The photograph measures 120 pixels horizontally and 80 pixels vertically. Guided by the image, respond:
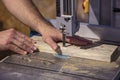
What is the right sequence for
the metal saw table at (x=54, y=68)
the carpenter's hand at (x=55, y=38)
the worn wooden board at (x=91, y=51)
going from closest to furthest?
the metal saw table at (x=54, y=68), the worn wooden board at (x=91, y=51), the carpenter's hand at (x=55, y=38)

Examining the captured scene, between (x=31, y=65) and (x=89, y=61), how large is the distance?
0.73 ft

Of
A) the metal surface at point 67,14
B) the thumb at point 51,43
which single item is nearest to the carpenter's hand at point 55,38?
the thumb at point 51,43

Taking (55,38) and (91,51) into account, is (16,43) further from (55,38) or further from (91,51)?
(91,51)

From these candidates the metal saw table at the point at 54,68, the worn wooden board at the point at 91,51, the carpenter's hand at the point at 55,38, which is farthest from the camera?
the carpenter's hand at the point at 55,38

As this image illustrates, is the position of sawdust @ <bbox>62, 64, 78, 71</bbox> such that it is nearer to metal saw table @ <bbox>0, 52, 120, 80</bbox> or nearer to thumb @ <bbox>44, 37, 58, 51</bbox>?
metal saw table @ <bbox>0, 52, 120, 80</bbox>

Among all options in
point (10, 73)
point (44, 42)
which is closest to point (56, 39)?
point (44, 42)

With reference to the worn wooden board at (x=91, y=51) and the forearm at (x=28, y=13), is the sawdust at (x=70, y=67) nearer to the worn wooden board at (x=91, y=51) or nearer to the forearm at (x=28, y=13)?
the worn wooden board at (x=91, y=51)

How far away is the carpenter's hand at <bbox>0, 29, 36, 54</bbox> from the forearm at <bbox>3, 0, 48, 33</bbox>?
109 mm

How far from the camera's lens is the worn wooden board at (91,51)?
1034 mm

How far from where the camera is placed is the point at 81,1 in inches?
57.6

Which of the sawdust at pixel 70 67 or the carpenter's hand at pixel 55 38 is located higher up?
the carpenter's hand at pixel 55 38

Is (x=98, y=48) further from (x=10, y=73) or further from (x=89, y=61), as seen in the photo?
(x=10, y=73)

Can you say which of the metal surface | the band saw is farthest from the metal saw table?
the metal surface

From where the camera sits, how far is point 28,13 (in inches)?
50.1
